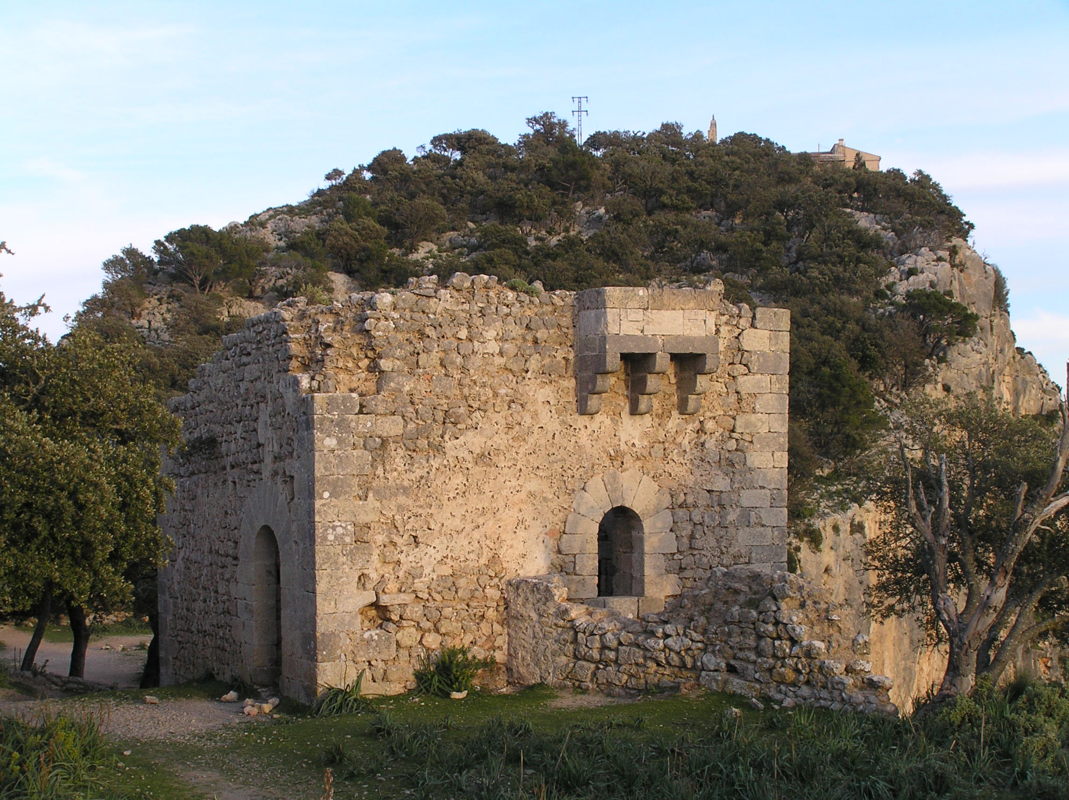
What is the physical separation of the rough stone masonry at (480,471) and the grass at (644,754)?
121cm

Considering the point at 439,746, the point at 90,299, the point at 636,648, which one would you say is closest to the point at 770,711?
the point at 636,648

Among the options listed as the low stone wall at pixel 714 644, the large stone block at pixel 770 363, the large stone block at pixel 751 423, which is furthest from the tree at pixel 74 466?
the large stone block at pixel 770 363

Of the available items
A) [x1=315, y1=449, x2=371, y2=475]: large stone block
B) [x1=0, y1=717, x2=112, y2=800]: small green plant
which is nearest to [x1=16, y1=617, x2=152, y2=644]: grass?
[x1=315, y1=449, x2=371, y2=475]: large stone block

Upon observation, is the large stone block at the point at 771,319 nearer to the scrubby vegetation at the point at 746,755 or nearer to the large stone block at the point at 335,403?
the large stone block at the point at 335,403

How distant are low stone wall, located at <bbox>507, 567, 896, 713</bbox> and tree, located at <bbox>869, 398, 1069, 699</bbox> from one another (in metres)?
0.90

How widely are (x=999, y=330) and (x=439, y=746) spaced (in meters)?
31.5

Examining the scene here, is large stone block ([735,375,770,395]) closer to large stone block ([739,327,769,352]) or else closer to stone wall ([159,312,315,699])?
large stone block ([739,327,769,352])

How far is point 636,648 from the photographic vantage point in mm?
10227

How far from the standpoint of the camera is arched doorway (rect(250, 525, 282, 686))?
11727 mm

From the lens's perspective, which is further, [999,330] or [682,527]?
[999,330]

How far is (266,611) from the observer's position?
11.8 m

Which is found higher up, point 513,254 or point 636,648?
point 513,254

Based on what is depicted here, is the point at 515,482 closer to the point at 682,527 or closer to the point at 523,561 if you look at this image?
the point at 523,561

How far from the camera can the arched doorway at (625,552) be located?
11828 mm
